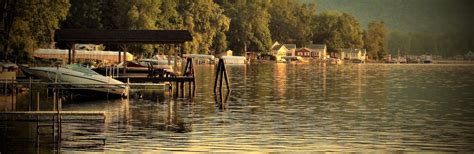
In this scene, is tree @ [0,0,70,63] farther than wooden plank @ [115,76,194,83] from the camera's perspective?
Yes

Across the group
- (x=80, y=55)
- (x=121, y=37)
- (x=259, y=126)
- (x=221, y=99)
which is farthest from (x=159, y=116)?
(x=80, y=55)

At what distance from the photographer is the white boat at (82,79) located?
Result: 174 ft

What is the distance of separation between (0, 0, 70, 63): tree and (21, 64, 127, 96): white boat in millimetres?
18530

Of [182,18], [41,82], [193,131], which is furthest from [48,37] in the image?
[182,18]

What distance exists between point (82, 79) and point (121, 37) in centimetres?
972

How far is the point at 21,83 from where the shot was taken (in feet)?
168

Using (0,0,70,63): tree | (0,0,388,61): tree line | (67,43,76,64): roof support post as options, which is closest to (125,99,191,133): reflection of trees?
(67,43,76,64): roof support post

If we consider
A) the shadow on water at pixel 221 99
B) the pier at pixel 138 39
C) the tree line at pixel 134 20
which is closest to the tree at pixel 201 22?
the tree line at pixel 134 20

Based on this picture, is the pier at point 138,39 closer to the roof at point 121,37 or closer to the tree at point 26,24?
the roof at point 121,37

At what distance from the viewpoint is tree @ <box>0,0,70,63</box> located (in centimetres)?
7212

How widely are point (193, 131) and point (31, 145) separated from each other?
7317 mm

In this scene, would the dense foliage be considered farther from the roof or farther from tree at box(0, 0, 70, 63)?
the roof

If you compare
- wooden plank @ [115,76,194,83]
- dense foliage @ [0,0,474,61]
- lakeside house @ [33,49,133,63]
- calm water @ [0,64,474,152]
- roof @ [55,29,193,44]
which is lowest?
calm water @ [0,64,474,152]

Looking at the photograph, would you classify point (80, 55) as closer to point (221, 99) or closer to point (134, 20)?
point (134, 20)
